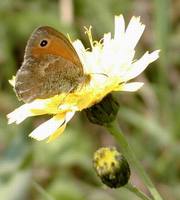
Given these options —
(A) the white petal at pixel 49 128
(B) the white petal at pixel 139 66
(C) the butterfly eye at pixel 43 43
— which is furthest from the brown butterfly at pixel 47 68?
(B) the white petal at pixel 139 66

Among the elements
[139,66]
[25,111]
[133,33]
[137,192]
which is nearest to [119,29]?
[133,33]

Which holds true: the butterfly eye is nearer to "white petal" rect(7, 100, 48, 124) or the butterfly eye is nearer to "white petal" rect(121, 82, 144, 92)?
"white petal" rect(7, 100, 48, 124)

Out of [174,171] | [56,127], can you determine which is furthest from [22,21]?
[56,127]

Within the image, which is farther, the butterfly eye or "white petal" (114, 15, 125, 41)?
"white petal" (114, 15, 125, 41)

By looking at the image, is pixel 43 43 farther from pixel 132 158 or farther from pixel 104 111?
pixel 132 158

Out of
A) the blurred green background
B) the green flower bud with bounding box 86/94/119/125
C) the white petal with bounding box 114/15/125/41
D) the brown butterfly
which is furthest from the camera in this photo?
the blurred green background

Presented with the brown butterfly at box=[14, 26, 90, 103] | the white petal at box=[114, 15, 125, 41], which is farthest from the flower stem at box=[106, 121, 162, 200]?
the white petal at box=[114, 15, 125, 41]

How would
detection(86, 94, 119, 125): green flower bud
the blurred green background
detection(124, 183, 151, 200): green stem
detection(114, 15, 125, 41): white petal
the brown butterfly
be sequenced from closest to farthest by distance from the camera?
detection(124, 183, 151, 200): green stem, detection(86, 94, 119, 125): green flower bud, the brown butterfly, detection(114, 15, 125, 41): white petal, the blurred green background

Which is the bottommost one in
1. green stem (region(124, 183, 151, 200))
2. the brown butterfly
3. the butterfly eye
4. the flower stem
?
green stem (region(124, 183, 151, 200))
